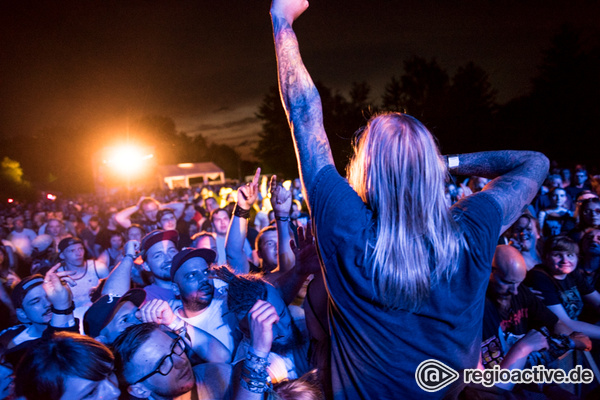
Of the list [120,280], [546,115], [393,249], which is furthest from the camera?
[546,115]

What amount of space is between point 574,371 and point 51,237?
8.72 metres

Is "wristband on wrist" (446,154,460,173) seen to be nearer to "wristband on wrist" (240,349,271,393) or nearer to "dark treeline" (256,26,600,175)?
"wristband on wrist" (240,349,271,393)

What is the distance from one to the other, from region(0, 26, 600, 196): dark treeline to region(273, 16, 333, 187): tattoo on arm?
0.51 meters

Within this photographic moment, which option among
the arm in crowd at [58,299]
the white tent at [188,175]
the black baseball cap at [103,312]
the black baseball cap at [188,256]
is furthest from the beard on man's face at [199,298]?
the white tent at [188,175]

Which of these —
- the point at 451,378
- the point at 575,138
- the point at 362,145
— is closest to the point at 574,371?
the point at 451,378

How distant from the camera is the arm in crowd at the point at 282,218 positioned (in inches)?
104

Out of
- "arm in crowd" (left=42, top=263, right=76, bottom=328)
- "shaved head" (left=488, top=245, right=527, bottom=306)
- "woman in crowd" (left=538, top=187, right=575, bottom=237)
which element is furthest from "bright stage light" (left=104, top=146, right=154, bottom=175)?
"shaved head" (left=488, top=245, right=527, bottom=306)

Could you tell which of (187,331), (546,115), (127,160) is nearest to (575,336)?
(187,331)

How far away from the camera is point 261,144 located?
171 ft

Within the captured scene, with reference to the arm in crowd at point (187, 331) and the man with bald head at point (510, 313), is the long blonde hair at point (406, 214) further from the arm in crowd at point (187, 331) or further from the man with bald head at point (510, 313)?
the man with bald head at point (510, 313)

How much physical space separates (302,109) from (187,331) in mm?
1834

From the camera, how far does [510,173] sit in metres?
1.31

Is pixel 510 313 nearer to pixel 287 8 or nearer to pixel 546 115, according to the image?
pixel 287 8

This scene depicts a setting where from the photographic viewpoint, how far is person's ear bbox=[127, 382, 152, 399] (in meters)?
1.81
